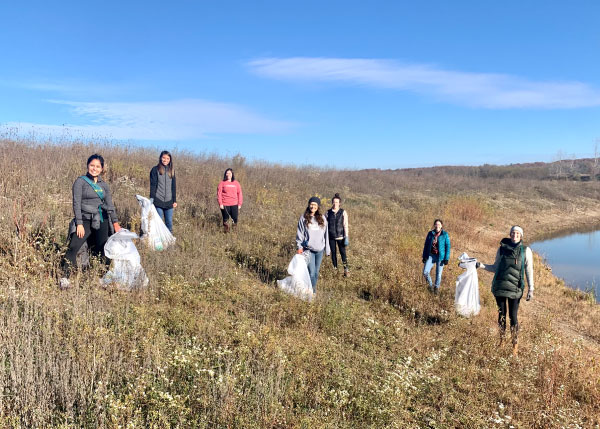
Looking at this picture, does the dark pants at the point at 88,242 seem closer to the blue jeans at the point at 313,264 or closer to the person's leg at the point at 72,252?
the person's leg at the point at 72,252

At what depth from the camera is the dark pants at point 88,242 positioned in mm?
4875

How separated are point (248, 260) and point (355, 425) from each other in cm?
467

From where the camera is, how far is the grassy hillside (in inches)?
114

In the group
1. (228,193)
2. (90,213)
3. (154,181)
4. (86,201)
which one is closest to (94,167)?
(86,201)

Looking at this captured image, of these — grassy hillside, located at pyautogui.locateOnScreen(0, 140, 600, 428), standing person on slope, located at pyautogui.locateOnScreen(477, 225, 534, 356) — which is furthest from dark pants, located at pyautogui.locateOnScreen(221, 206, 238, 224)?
standing person on slope, located at pyautogui.locateOnScreen(477, 225, 534, 356)

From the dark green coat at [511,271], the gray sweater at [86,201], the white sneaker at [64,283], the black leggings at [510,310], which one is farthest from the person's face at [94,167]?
the black leggings at [510,310]

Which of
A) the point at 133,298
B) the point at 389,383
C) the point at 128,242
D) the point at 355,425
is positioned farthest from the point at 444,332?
the point at 128,242

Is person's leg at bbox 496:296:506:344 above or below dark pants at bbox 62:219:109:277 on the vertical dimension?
below

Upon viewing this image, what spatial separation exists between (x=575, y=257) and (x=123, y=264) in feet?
56.2

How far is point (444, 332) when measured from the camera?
5445 millimetres

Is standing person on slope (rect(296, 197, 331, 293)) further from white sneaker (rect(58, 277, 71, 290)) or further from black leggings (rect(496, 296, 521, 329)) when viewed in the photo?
white sneaker (rect(58, 277, 71, 290))

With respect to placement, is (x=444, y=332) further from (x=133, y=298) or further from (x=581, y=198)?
(x=581, y=198)

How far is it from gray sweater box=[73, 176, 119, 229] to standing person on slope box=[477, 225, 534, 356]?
5.26 metres

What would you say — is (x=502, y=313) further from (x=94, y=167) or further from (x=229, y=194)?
(x=94, y=167)
